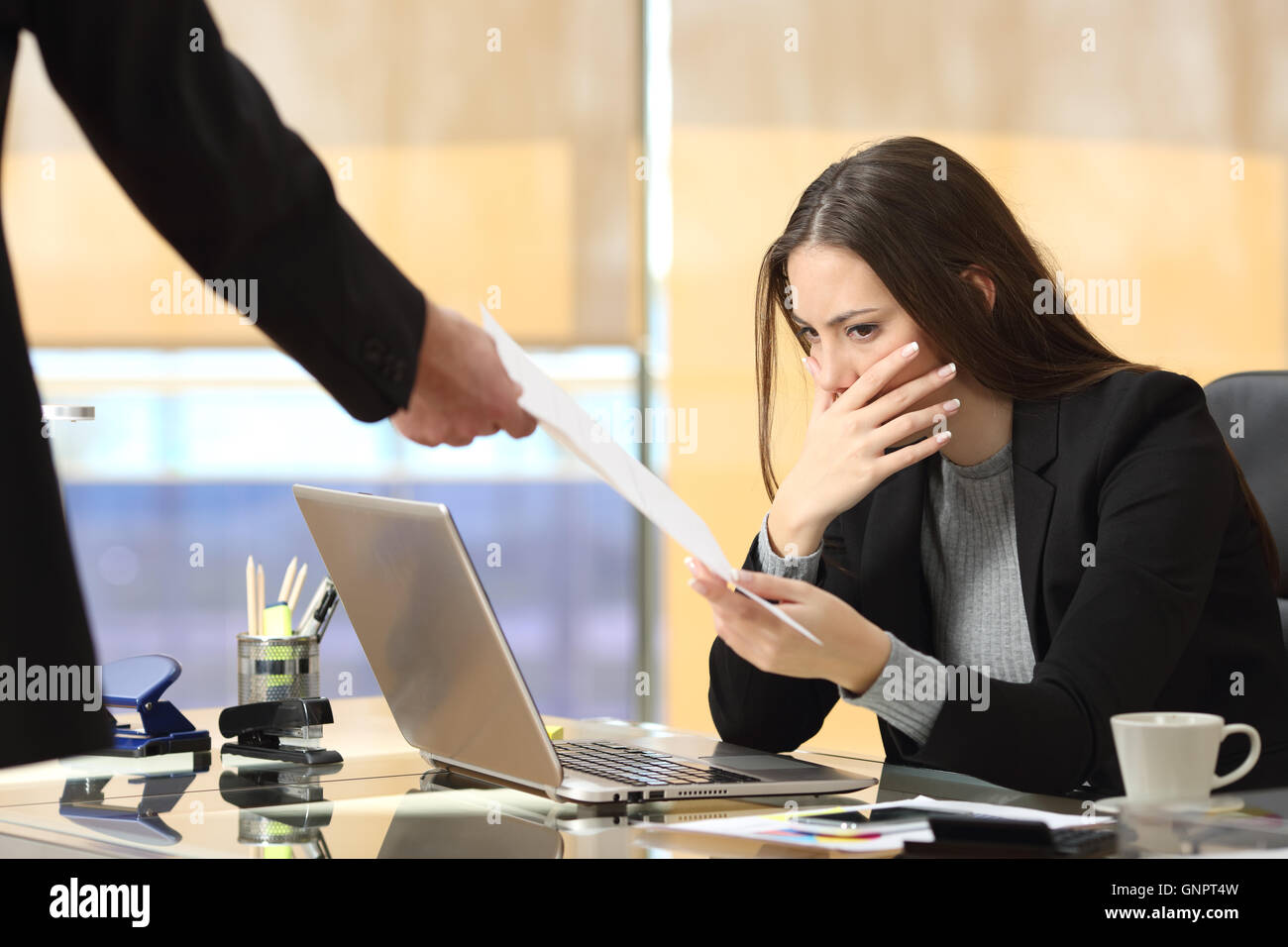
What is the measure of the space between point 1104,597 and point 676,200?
222cm

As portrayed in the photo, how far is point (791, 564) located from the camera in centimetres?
149

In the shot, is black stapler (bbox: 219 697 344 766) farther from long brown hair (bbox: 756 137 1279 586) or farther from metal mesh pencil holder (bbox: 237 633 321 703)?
long brown hair (bbox: 756 137 1279 586)

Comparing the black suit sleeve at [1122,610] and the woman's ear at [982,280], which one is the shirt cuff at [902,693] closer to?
the black suit sleeve at [1122,610]

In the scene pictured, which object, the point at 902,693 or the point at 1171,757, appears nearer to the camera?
the point at 1171,757

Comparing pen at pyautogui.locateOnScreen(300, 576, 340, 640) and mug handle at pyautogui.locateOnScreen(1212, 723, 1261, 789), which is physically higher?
pen at pyautogui.locateOnScreen(300, 576, 340, 640)


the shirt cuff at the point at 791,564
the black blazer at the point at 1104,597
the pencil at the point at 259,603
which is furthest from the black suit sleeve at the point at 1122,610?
the pencil at the point at 259,603

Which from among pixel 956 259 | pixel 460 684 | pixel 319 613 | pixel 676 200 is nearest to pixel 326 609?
pixel 319 613

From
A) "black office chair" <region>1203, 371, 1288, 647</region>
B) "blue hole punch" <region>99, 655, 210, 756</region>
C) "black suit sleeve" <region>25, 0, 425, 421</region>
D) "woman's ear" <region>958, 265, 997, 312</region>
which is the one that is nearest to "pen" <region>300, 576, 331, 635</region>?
"blue hole punch" <region>99, 655, 210, 756</region>

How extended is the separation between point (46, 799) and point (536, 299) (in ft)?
7.34

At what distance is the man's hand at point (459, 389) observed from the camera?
0.97 m

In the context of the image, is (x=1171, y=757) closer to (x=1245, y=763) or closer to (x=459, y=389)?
(x=1245, y=763)

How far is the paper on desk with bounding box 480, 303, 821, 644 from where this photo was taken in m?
0.84
